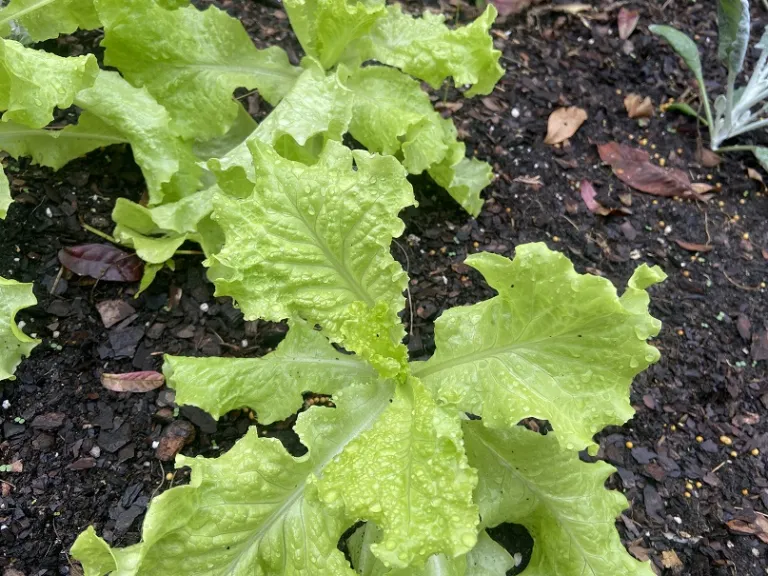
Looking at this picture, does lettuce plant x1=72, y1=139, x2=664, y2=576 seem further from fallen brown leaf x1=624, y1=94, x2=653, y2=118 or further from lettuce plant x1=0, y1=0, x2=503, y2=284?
fallen brown leaf x1=624, y1=94, x2=653, y2=118

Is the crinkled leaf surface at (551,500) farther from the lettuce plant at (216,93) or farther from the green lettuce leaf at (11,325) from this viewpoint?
the green lettuce leaf at (11,325)

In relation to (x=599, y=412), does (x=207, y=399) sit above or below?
below

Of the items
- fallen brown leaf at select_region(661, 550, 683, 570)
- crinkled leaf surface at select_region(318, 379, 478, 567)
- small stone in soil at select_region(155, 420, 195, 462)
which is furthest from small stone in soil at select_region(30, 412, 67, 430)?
fallen brown leaf at select_region(661, 550, 683, 570)

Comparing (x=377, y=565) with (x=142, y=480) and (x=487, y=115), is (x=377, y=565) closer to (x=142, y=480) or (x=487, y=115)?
(x=142, y=480)

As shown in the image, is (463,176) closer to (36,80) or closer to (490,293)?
(490,293)

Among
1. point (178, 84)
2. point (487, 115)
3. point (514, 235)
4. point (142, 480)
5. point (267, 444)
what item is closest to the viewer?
point (267, 444)

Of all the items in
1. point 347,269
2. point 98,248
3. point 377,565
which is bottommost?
point 377,565

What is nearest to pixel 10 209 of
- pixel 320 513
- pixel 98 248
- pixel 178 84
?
pixel 98 248
